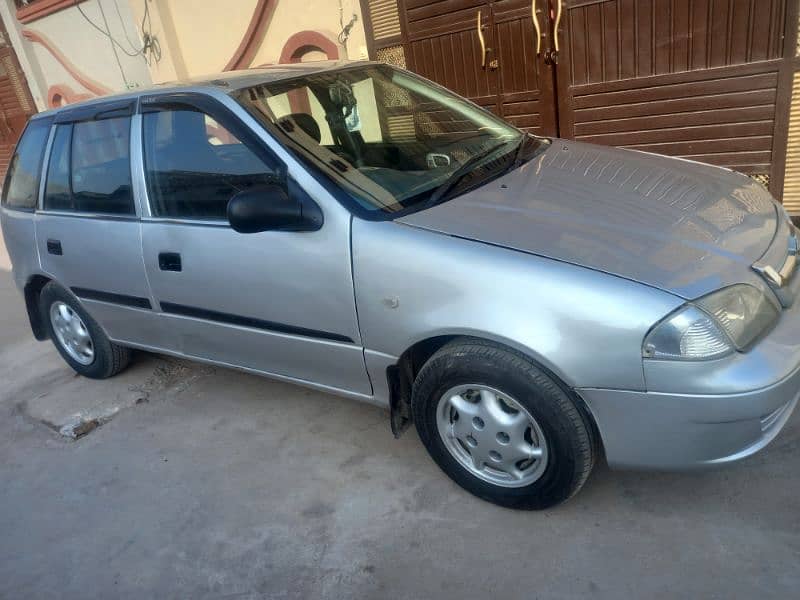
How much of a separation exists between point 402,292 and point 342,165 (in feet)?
2.17

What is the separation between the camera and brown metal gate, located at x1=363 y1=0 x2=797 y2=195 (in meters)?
4.61

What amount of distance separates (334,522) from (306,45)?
556 centimetres

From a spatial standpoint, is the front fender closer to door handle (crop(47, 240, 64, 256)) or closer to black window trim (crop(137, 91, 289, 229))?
black window trim (crop(137, 91, 289, 229))

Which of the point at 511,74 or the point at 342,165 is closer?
the point at 342,165

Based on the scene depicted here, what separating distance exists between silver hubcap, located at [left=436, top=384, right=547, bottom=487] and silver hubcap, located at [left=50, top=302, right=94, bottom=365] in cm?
252

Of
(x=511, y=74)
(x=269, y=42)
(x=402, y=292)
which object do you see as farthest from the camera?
(x=269, y=42)

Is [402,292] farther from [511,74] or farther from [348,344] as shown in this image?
[511,74]

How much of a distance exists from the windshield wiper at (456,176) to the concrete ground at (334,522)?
1.14 meters

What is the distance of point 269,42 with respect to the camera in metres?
7.11

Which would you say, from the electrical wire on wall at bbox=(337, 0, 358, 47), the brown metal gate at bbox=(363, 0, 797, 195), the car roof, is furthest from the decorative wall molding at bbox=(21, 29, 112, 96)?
the car roof

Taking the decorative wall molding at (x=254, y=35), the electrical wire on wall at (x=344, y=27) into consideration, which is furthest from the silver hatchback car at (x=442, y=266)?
the decorative wall molding at (x=254, y=35)

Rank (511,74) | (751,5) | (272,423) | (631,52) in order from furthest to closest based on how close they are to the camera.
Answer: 1. (511,74)
2. (631,52)
3. (751,5)
4. (272,423)

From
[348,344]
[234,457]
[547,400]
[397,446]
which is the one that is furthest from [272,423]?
[547,400]

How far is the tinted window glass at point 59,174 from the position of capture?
3.59m
